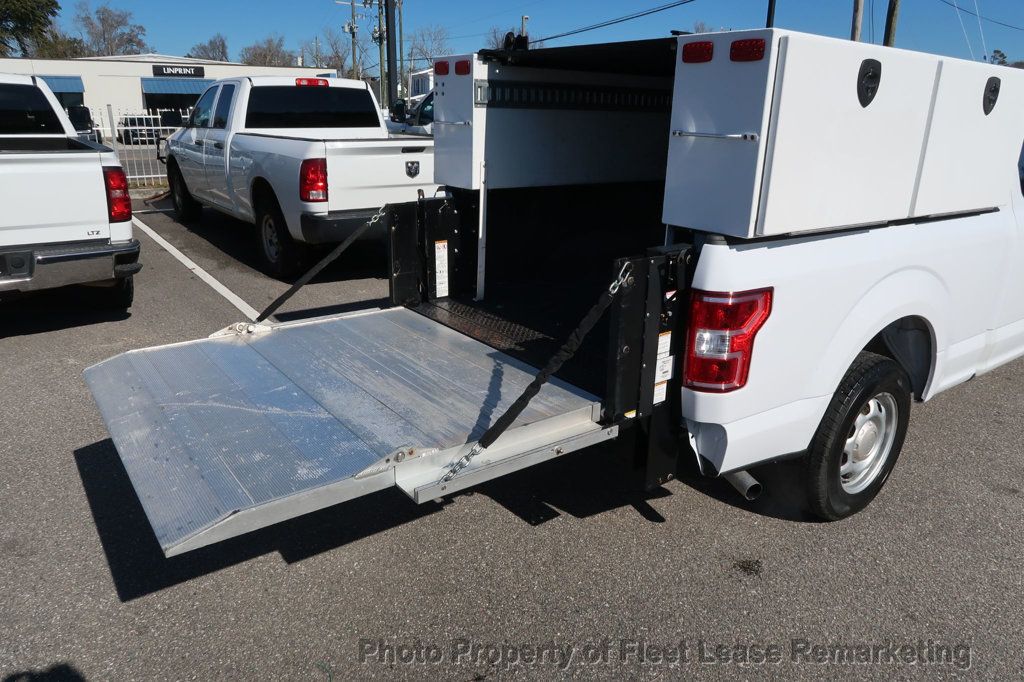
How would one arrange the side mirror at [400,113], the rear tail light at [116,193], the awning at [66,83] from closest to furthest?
the rear tail light at [116,193]
the side mirror at [400,113]
the awning at [66,83]

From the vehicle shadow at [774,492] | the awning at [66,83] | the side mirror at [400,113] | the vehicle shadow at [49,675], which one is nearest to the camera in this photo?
the vehicle shadow at [49,675]

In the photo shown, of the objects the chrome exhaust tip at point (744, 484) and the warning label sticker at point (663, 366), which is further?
the chrome exhaust tip at point (744, 484)

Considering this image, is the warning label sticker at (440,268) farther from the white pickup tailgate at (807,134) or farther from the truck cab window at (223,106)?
the truck cab window at (223,106)

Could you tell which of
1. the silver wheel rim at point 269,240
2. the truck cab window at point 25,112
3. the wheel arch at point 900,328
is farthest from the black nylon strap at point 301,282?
the truck cab window at point 25,112

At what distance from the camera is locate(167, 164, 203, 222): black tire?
11.7 m

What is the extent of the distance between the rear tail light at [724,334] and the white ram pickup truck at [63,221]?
5.05 m

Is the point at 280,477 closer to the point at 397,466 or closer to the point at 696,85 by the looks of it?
the point at 397,466

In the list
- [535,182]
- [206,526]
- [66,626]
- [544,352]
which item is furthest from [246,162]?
[206,526]

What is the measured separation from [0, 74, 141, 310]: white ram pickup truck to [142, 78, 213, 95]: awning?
175ft

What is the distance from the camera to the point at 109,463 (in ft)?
13.8

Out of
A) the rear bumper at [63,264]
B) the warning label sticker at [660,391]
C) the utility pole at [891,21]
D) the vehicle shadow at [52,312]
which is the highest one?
the utility pole at [891,21]

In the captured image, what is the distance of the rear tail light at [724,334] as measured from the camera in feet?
9.37

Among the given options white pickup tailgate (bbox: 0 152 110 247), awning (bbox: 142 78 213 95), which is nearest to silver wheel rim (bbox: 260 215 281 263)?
white pickup tailgate (bbox: 0 152 110 247)

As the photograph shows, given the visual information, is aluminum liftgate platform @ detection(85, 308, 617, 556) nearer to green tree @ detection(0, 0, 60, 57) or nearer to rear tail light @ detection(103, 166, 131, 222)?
rear tail light @ detection(103, 166, 131, 222)
